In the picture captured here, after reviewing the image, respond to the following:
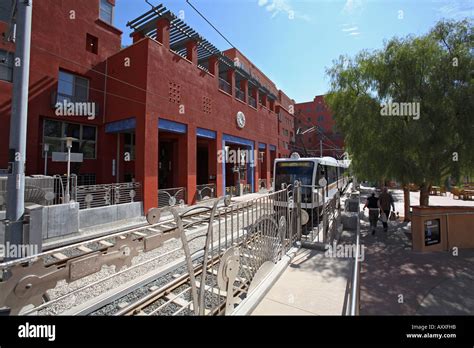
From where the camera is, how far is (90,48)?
15.7 m

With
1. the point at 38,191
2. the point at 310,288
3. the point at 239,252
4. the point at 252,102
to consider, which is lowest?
the point at 310,288

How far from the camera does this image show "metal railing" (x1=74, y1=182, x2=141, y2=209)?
33.8 ft

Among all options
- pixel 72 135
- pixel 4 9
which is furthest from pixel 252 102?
pixel 4 9

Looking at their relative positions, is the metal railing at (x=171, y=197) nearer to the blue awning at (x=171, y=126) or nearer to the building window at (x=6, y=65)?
the blue awning at (x=171, y=126)

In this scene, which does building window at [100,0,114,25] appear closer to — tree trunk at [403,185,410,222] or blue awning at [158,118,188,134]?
blue awning at [158,118,188,134]

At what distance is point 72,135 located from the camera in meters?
14.6

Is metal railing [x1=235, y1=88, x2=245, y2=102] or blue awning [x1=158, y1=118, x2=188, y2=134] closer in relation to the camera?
blue awning [x1=158, y1=118, x2=188, y2=134]

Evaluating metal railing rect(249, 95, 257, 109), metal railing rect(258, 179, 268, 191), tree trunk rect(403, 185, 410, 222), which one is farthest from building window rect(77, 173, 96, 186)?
tree trunk rect(403, 185, 410, 222)

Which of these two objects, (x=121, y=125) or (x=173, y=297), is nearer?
(x=173, y=297)

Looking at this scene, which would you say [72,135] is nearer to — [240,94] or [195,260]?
[195,260]

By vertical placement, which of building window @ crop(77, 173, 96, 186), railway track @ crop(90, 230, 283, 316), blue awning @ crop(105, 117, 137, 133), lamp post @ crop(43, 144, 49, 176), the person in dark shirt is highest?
blue awning @ crop(105, 117, 137, 133)

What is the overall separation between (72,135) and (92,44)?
647cm

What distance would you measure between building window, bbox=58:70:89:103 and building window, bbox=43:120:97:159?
1.54m
